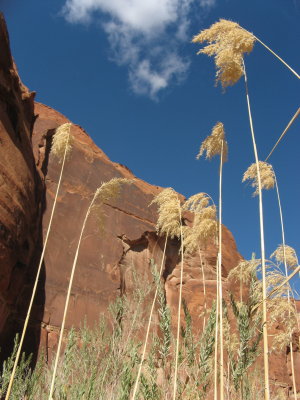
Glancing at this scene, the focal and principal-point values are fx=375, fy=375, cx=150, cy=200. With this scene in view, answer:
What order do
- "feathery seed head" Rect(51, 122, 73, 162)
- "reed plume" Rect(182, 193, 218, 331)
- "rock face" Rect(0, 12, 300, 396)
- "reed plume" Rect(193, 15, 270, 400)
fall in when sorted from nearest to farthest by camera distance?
"reed plume" Rect(193, 15, 270, 400) < "reed plume" Rect(182, 193, 218, 331) < "feathery seed head" Rect(51, 122, 73, 162) < "rock face" Rect(0, 12, 300, 396)

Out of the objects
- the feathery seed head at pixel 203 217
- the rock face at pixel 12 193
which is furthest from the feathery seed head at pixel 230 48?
Answer: the rock face at pixel 12 193

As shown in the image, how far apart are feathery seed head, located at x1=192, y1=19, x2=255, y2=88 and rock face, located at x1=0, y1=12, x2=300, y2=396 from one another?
3.52m

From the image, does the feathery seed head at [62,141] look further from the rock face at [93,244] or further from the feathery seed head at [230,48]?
the rock face at [93,244]

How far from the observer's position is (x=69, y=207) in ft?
38.4

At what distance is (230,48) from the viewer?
3.10 m

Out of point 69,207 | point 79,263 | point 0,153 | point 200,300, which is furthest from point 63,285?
point 200,300

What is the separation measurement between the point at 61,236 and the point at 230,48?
8.97m

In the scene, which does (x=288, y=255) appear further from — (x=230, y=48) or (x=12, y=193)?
(x=12, y=193)

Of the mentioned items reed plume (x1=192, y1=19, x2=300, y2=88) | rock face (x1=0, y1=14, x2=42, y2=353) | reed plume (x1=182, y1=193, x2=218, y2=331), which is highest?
rock face (x1=0, y1=14, x2=42, y2=353)

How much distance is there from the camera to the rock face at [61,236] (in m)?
8.34

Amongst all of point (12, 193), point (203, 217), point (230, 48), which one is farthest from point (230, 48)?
point (12, 193)

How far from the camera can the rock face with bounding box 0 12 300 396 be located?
328 inches

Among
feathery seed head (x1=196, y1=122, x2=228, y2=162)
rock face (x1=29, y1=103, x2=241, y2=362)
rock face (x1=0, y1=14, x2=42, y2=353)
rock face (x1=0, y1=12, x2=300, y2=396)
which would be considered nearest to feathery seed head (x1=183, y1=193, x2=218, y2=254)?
feathery seed head (x1=196, y1=122, x2=228, y2=162)

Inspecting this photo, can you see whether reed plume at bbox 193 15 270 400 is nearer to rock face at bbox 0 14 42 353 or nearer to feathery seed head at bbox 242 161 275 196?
feathery seed head at bbox 242 161 275 196
